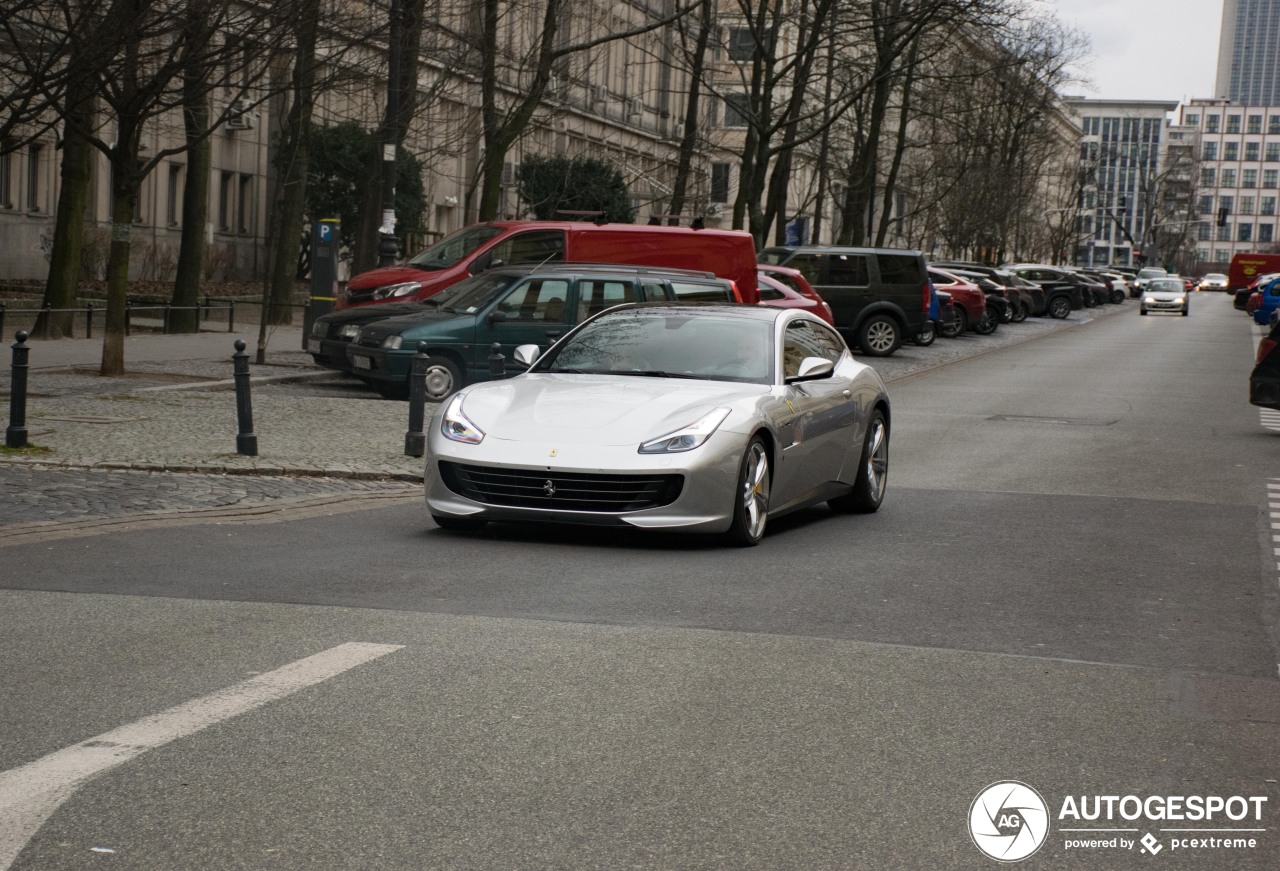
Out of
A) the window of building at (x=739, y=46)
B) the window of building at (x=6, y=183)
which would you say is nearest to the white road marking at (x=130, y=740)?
the window of building at (x=739, y=46)

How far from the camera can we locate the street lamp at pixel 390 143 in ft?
76.9

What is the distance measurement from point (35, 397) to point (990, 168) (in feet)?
193

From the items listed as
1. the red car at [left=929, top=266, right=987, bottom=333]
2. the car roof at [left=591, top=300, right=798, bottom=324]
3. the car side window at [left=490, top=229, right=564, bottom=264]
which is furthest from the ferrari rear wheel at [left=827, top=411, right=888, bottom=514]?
the red car at [left=929, top=266, right=987, bottom=333]

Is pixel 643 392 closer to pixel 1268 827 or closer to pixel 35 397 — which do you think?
pixel 1268 827

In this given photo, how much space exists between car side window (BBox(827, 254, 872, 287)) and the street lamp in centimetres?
1236

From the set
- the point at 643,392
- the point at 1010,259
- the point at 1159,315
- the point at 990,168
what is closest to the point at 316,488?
the point at 643,392

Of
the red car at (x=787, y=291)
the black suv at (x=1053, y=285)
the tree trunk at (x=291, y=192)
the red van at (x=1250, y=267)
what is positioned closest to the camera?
the tree trunk at (x=291, y=192)

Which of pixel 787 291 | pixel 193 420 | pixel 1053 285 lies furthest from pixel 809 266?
pixel 1053 285

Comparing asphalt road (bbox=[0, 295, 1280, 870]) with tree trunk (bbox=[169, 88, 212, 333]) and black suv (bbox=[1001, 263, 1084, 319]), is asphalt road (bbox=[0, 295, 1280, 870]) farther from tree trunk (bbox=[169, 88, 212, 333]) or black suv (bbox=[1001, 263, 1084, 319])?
black suv (bbox=[1001, 263, 1084, 319])

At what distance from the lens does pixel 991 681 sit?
6848 millimetres

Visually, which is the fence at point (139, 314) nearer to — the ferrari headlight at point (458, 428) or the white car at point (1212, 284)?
the ferrari headlight at point (458, 428)

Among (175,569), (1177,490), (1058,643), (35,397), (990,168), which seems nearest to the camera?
(1058,643)

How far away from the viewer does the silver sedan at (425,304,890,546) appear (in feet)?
32.5

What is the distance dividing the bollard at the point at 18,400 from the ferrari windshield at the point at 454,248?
10780mm
